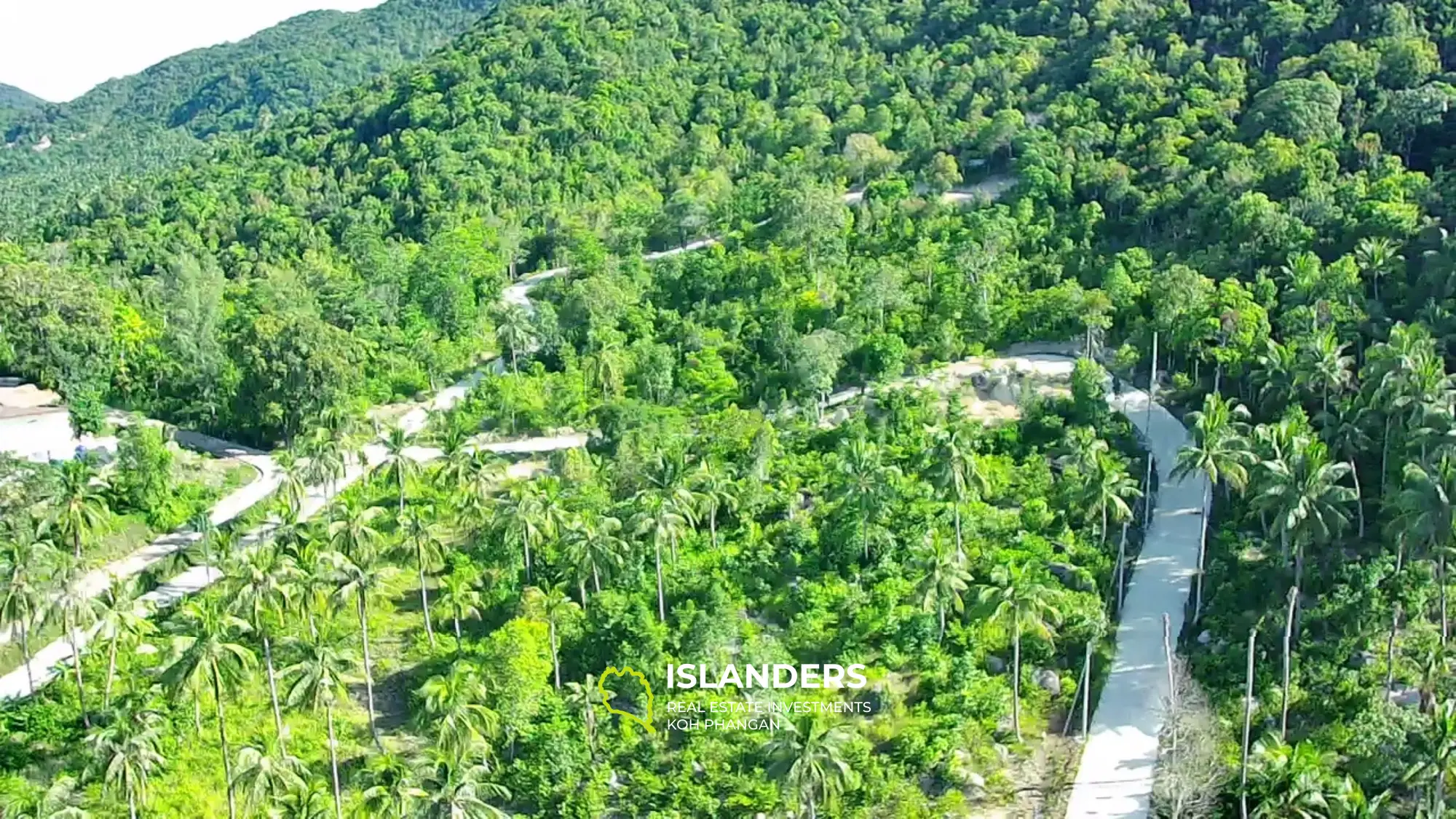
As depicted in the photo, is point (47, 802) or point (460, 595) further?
point (460, 595)

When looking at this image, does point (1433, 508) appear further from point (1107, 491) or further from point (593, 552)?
point (593, 552)

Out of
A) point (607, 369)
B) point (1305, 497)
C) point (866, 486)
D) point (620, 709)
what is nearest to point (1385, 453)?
point (1305, 497)

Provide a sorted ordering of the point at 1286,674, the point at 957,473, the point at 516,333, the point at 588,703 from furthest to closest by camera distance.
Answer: the point at 516,333 < the point at 957,473 < the point at 588,703 < the point at 1286,674

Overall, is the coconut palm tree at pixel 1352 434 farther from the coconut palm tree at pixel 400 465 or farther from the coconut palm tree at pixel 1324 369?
the coconut palm tree at pixel 400 465

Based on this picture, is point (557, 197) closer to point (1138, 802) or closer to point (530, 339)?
point (530, 339)

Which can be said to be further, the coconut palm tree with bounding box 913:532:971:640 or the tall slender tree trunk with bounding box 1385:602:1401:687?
the coconut palm tree with bounding box 913:532:971:640

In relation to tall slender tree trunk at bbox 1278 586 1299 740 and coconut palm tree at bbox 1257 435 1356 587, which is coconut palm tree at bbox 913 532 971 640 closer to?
tall slender tree trunk at bbox 1278 586 1299 740

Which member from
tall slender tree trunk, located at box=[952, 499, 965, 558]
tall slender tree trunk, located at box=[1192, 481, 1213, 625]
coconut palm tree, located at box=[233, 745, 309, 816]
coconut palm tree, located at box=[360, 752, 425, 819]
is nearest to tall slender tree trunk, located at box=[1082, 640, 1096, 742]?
tall slender tree trunk, located at box=[1192, 481, 1213, 625]
